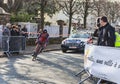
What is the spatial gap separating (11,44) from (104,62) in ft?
36.1

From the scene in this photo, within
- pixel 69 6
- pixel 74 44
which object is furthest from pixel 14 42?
pixel 69 6

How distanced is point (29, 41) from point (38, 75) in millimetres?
16755

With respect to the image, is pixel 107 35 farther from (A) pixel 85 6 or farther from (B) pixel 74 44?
(A) pixel 85 6

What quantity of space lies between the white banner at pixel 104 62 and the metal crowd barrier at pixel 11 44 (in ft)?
31.3

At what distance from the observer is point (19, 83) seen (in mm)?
10961

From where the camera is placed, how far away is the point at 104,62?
32.6 ft

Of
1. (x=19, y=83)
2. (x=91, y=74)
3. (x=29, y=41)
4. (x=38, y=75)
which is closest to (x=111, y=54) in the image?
(x=91, y=74)

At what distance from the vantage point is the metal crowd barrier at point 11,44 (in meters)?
19.9

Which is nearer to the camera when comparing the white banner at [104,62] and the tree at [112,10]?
the white banner at [104,62]

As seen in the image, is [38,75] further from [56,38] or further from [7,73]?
[56,38]

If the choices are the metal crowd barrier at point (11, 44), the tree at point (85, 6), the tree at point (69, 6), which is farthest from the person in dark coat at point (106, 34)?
the tree at point (85, 6)

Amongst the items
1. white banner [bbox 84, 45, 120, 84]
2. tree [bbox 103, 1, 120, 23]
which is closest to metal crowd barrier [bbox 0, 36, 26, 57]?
white banner [bbox 84, 45, 120, 84]

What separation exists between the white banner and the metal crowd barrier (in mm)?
9546

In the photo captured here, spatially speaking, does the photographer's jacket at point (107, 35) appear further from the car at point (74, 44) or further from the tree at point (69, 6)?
the tree at point (69, 6)
